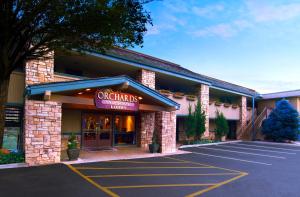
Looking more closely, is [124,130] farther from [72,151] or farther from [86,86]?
[86,86]

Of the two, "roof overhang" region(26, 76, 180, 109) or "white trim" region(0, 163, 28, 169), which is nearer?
"white trim" region(0, 163, 28, 169)

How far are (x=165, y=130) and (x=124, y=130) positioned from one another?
3985 mm

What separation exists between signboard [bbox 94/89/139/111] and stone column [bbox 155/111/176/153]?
251 cm

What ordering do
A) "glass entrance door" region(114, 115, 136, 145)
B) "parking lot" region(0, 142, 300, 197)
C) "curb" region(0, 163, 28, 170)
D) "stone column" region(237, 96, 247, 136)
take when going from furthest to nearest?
"stone column" region(237, 96, 247, 136), "glass entrance door" region(114, 115, 136, 145), "curb" region(0, 163, 28, 170), "parking lot" region(0, 142, 300, 197)

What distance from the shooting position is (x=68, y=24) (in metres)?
8.23

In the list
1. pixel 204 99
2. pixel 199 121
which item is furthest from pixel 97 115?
pixel 204 99

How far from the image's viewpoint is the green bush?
10.1 m

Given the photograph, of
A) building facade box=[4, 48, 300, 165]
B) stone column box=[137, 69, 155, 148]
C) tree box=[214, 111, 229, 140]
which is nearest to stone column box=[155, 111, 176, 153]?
building facade box=[4, 48, 300, 165]

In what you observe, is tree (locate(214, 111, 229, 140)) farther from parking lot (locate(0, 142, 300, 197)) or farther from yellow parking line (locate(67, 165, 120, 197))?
yellow parking line (locate(67, 165, 120, 197))

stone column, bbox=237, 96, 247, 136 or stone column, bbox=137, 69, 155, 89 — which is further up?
stone column, bbox=137, 69, 155, 89

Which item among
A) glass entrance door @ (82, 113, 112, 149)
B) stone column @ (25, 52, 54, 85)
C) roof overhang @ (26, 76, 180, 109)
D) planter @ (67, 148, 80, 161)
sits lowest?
planter @ (67, 148, 80, 161)

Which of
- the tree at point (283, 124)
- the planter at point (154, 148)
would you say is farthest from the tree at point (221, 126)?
the planter at point (154, 148)

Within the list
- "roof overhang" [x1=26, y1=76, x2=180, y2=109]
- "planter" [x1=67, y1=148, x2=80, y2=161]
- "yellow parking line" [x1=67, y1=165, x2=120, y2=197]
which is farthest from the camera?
"planter" [x1=67, y1=148, x2=80, y2=161]

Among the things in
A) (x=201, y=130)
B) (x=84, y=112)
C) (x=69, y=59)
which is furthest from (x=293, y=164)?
(x=69, y=59)
